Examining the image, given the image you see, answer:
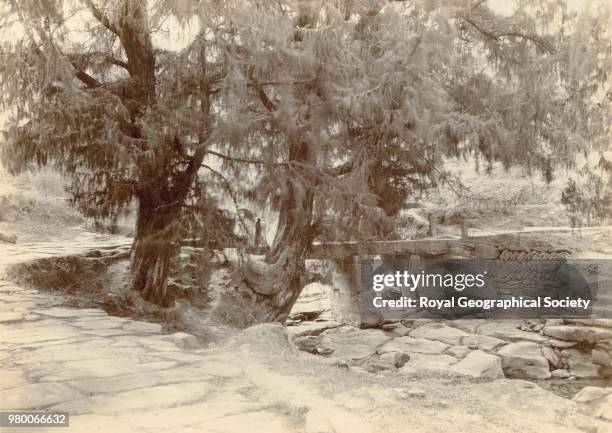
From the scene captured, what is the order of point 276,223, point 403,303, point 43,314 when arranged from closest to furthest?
point 43,314
point 403,303
point 276,223

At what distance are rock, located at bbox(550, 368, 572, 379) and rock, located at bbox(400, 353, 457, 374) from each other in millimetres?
755

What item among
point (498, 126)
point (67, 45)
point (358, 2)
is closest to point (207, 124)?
point (67, 45)

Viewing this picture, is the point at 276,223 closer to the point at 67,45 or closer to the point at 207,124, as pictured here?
the point at 207,124

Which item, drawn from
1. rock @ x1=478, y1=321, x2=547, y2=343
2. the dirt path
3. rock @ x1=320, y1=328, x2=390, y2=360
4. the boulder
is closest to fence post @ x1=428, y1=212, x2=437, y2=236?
rock @ x1=478, y1=321, x2=547, y2=343

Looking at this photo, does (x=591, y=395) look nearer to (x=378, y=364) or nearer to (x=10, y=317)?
(x=378, y=364)

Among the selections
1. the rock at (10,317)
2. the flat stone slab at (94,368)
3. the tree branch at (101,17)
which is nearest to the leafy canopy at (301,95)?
the tree branch at (101,17)

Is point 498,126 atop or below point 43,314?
atop

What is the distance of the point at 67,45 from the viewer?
11.8ft

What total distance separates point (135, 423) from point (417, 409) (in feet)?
3.47

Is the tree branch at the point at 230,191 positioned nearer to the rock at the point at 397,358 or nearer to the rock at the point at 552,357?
the rock at the point at 397,358

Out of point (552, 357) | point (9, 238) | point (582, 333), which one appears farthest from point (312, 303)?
point (9, 238)

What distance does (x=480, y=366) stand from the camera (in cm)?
374

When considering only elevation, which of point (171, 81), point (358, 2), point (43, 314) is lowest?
point (43, 314)

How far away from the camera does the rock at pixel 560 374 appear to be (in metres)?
3.86
